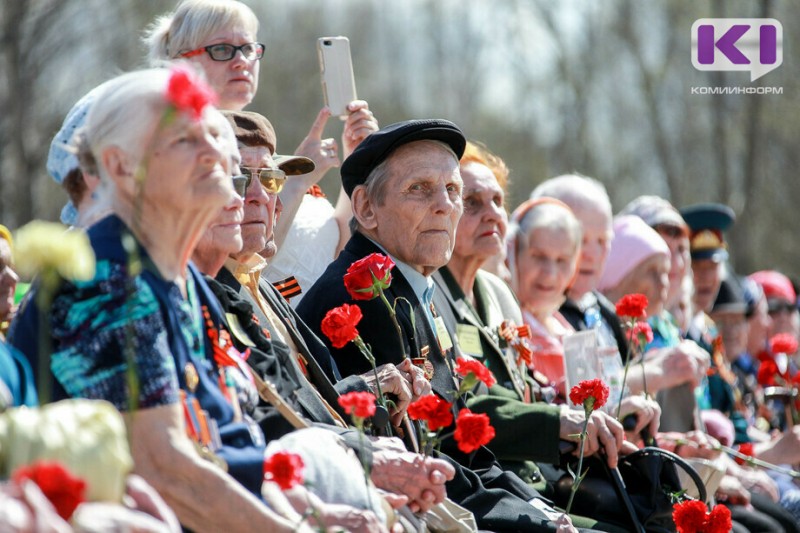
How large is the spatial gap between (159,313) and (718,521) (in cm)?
210

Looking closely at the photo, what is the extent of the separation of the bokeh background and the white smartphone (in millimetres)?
8975

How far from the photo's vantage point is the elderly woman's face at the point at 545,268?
5.91 meters

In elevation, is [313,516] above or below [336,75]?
below

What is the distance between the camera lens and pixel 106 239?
2551mm

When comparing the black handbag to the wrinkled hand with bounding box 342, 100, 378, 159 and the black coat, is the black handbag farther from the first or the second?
the wrinkled hand with bounding box 342, 100, 378, 159

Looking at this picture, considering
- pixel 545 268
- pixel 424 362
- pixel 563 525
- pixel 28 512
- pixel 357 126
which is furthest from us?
pixel 545 268

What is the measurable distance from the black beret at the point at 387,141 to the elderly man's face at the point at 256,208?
1.70 feet

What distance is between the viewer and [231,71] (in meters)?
4.93

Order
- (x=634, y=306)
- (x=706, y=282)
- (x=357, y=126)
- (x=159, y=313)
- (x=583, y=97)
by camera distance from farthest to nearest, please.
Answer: (x=583, y=97) < (x=706, y=282) < (x=357, y=126) < (x=634, y=306) < (x=159, y=313)

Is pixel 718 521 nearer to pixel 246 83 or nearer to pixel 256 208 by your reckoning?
pixel 256 208

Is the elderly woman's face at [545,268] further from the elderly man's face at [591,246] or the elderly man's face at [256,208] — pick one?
the elderly man's face at [256,208]

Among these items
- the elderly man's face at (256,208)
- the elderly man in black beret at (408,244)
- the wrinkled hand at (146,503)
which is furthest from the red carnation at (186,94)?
the elderly man in black beret at (408,244)

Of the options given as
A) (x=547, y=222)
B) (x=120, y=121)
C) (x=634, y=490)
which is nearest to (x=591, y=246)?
(x=547, y=222)

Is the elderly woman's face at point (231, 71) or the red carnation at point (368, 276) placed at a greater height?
the elderly woman's face at point (231, 71)
